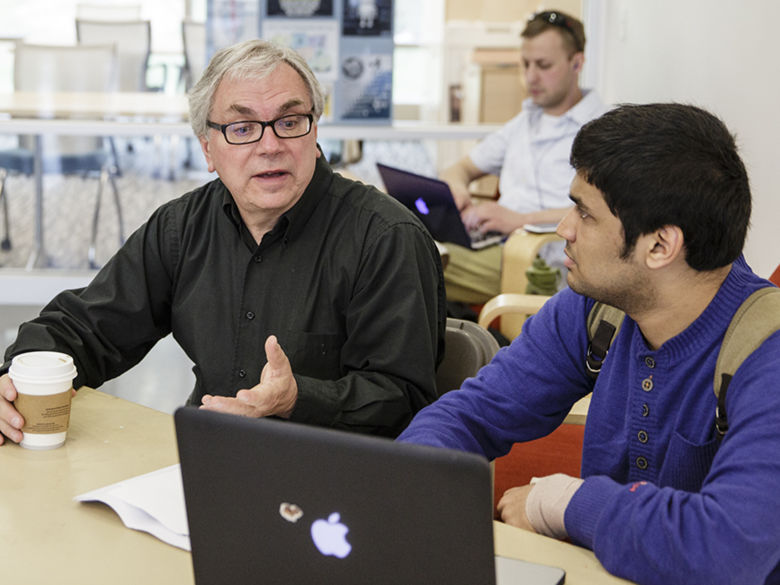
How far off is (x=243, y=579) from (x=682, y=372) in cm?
67

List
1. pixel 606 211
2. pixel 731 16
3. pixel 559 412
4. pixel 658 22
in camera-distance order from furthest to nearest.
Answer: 1. pixel 658 22
2. pixel 731 16
3. pixel 559 412
4. pixel 606 211

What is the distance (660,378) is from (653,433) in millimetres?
79

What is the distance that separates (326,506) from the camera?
89cm

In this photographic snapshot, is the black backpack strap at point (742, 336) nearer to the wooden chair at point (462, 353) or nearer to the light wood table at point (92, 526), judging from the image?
the light wood table at point (92, 526)

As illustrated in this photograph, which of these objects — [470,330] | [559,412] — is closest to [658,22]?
[470,330]

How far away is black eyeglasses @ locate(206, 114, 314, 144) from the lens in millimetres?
1867

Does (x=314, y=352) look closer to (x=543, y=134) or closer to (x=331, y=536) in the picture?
(x=331, y=536)

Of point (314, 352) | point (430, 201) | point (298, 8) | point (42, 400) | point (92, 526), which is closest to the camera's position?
point (92, 526)

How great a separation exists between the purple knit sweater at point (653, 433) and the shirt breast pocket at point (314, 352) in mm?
355

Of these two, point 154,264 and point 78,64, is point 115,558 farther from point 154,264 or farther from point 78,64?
point 78,64

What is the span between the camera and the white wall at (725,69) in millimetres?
2957

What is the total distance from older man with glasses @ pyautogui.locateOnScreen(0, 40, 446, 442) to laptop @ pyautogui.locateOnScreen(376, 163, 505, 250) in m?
1.53

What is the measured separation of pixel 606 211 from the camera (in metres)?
1.32

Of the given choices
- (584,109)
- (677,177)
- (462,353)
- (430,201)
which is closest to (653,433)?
(677,177)
